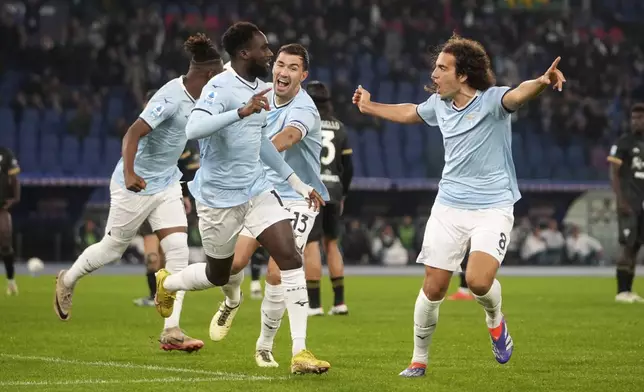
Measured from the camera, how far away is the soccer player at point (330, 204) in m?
14.2

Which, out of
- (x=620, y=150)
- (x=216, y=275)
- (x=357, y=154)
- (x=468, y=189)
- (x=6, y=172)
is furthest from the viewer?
(x=357, y=154)

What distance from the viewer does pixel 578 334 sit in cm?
1188

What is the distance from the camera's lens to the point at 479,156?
8289 mm

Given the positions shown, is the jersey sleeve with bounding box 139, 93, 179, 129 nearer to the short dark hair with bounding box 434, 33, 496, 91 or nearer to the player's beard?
the player's beard

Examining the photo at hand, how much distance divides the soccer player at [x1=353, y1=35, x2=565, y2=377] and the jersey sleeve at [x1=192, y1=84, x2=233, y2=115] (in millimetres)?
1425

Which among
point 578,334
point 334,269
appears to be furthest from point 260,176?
point 334,269

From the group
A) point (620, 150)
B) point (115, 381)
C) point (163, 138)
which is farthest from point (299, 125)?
point (620, 150)

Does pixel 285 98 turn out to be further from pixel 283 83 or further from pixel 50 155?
pixel 50 155

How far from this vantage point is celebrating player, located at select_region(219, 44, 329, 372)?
8.77 m

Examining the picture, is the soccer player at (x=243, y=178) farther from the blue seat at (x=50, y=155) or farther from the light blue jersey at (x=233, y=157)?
the blue seat at (x=50, y=155)

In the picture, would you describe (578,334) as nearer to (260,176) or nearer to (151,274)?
(260,176)

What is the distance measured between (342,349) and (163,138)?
2.30 m

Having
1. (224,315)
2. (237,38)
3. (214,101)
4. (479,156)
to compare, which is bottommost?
(224,315)

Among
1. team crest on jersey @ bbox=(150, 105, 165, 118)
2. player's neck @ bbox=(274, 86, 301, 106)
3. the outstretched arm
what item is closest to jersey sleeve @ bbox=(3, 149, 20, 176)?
player's neck @ bbox=(274, 86, 301, 106)
